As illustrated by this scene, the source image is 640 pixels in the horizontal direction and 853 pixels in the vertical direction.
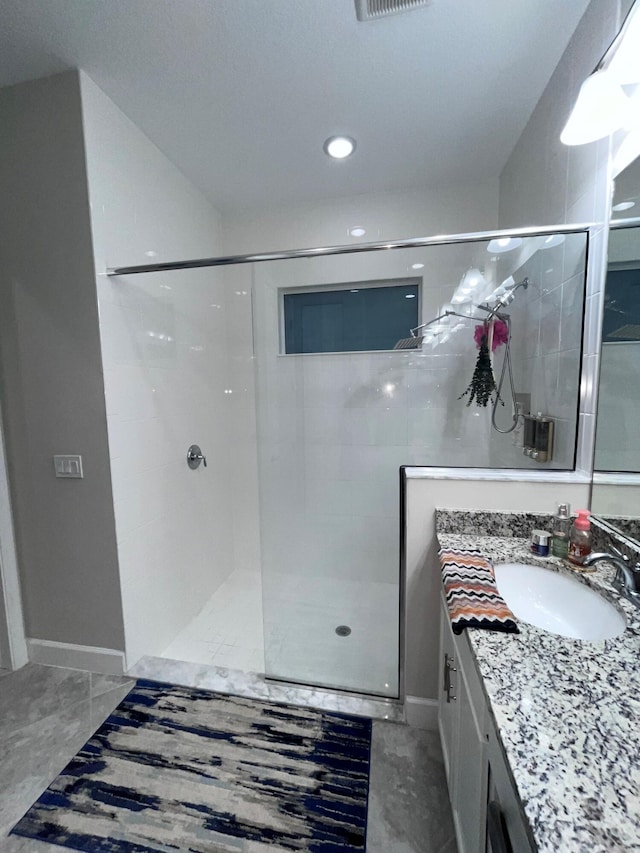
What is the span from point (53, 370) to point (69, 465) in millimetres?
445

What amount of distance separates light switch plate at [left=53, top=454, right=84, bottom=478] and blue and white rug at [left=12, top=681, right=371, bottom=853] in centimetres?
106

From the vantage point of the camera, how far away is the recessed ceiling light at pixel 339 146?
180cm

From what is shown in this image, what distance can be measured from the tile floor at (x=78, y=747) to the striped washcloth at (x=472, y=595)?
78 centimetres

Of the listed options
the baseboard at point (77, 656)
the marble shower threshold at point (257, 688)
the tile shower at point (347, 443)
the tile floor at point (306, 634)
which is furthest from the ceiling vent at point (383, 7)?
the baseboard at point (77, 656)

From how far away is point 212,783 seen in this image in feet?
3.95

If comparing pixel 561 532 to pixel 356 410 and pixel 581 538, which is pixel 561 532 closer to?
pixel 581 538

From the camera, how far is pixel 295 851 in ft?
3.35

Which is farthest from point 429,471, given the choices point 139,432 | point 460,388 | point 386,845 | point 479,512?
point 139,432

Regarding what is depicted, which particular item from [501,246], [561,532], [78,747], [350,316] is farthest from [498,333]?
[78,747]

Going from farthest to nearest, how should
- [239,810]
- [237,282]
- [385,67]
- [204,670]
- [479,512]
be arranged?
1. [237,282]
2. [204,670]
3. [385,67]
4. [479,512]
5. [239,810]

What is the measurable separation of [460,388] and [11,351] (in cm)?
238

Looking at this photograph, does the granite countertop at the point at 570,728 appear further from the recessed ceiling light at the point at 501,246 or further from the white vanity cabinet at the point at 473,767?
the recessed ceiling light at the point at 501,246

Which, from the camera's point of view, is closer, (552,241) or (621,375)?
(621,375)

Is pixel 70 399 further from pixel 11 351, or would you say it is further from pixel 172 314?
pixel 172 314
